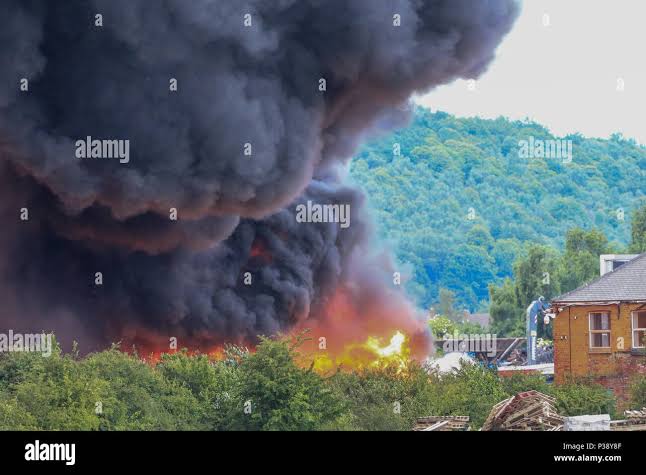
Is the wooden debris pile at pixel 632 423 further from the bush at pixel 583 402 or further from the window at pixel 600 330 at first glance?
the window at pixel 600 330

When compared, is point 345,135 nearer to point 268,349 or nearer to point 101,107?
point 101,107

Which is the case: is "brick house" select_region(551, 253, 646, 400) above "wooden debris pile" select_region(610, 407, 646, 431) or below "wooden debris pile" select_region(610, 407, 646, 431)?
above

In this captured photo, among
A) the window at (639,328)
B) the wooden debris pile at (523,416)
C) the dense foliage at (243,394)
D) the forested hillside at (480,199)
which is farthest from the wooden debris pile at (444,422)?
the forested hillside at (480,199)

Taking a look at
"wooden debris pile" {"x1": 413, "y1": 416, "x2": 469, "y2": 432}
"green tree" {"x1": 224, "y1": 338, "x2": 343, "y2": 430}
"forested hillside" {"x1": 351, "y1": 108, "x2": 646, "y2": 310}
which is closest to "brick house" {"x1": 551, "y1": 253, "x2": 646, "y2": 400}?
"wooden debris pile" {"x1": 413, "y1": 416, "x2": 469, "y2": 432}

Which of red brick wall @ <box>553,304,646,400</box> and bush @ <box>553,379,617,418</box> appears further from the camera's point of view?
red brick wall @ <box>553,304,646,400</box>

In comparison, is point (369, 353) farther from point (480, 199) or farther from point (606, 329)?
point (480, 199)

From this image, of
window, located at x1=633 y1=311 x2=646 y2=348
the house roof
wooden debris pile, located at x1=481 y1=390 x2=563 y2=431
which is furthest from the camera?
the house roof

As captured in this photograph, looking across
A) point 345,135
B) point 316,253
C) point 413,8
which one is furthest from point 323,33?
point 316,253

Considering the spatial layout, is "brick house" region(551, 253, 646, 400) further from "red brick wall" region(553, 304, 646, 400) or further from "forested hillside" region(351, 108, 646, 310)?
"forested hillside" region(351, 108, 646, 310)
